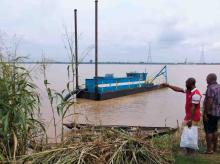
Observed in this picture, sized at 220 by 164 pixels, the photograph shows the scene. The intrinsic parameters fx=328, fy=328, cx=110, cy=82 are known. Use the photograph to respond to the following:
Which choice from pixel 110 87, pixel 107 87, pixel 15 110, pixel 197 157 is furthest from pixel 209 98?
pixel 110 87

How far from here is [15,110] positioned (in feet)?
12.2

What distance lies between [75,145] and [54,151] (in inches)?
9.2

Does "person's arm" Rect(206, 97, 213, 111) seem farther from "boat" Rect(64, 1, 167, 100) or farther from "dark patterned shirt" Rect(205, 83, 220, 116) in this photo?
"boat" Rect(64, 1, 167, 100)

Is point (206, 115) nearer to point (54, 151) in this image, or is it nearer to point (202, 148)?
point (202, 148)

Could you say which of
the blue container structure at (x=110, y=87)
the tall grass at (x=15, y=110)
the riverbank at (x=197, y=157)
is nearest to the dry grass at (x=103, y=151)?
the tall grass at (x=15, y=110)

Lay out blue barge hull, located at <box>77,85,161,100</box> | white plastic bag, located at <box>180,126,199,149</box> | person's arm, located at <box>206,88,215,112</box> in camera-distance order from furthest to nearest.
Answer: blue barge hull, located at <box>77,85,161,100</box>, person's arm, located at <box>206,88,215,112</box>, white plastic bag, located at <box>180,126,199,149</box>

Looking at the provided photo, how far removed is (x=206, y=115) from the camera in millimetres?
5363

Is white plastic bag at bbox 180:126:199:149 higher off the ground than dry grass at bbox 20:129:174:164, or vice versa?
dry grass at bbox 20:129:174:164

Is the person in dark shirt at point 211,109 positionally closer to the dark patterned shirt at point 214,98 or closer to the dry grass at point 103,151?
the dark patterned shirt at point 214,98

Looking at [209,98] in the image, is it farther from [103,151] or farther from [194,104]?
[103,151]

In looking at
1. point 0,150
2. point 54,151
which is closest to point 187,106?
point 54,151

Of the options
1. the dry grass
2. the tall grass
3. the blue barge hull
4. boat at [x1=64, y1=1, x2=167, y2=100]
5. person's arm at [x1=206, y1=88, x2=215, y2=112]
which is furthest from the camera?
the blue barge hull

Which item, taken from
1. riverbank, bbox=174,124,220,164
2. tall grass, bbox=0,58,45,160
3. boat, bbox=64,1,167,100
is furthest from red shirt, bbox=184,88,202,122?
boat, bbox=64,1,167,100

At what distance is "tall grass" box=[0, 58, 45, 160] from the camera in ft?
12.1
